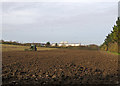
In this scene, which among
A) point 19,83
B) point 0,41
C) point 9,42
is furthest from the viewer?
A: point 9,42

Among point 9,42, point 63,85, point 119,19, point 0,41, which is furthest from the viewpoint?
point 9,42

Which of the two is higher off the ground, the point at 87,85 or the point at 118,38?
the point at 118,38

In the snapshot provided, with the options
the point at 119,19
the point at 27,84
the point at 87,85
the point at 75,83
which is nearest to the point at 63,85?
the point at 75,83

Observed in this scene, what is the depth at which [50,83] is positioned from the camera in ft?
22.8

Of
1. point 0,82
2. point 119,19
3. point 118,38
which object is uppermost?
point 119,19

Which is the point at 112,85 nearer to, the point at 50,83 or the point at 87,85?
the point at 87,85

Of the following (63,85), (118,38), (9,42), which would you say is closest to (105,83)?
(63,85)

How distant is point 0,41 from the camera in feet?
192

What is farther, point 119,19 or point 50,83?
point 119,19

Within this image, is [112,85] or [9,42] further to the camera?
[9,42]

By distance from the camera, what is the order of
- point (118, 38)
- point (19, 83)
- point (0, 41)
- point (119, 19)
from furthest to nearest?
point (0, 41), point (119, 19), point (118, 38), point (19, 83)

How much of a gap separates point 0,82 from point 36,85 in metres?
1.95

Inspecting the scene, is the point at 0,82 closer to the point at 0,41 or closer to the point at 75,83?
the point at 75,83

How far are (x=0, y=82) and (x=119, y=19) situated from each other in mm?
33419
